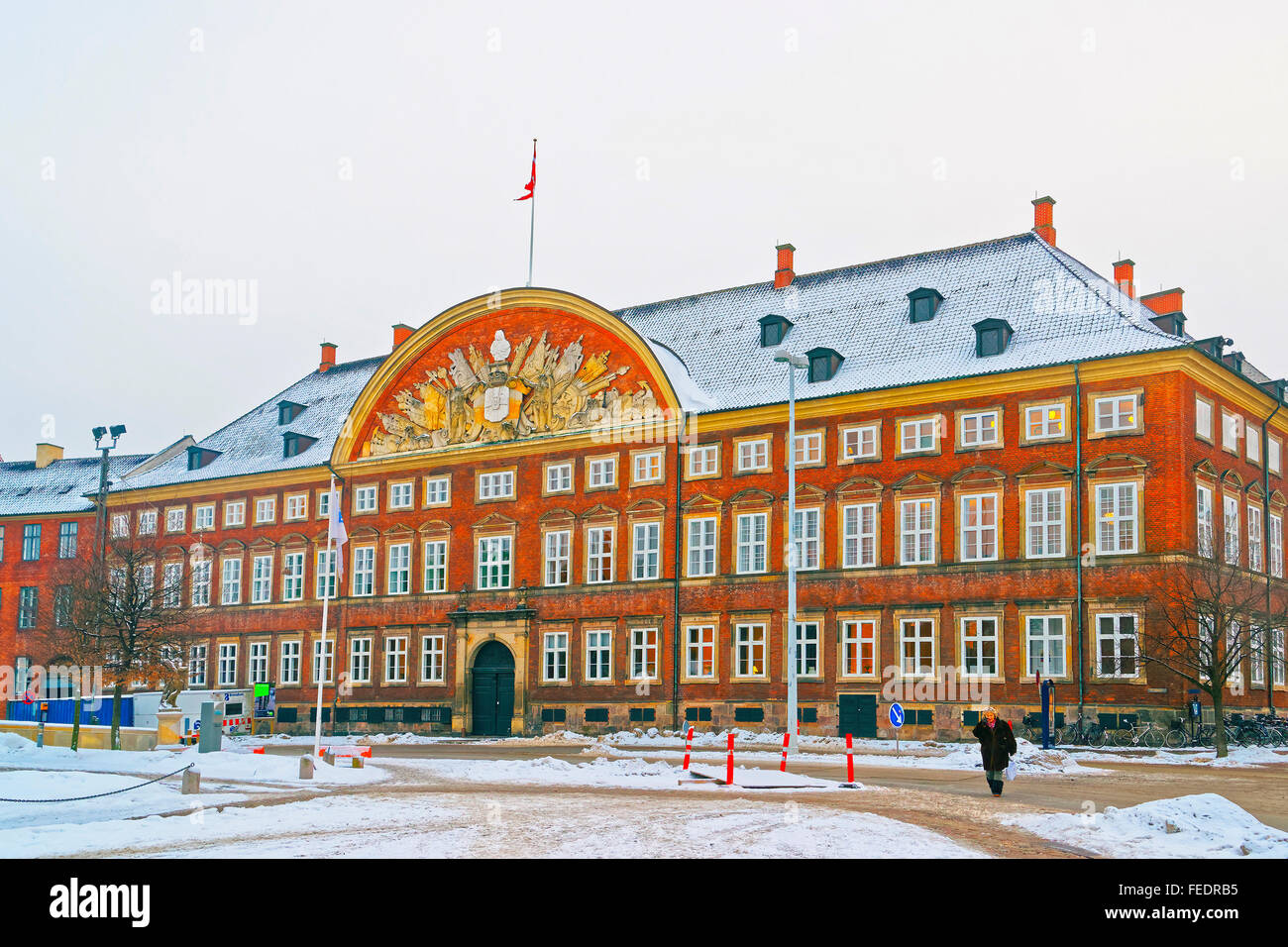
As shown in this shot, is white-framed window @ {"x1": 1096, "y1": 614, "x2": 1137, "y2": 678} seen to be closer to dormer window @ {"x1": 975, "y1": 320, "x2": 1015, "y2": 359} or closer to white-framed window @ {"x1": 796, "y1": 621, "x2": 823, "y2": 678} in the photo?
dormer window @ {"x1": 975, "y1": 320, "x2": 1015, "y2": 359}

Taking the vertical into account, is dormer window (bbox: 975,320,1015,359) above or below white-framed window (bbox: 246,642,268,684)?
above

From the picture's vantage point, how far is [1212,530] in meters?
40.6

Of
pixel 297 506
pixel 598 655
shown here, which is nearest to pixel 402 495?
pixel 297 506

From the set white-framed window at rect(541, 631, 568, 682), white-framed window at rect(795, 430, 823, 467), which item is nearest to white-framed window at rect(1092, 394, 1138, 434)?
white-framed window at rect(795, 430, 823, 467)

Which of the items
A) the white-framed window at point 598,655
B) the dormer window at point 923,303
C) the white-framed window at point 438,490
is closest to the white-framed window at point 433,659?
the white-framed window at point 438,490

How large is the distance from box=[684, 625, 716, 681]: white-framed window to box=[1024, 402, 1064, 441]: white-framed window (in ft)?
43.8

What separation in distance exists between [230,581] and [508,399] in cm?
1817

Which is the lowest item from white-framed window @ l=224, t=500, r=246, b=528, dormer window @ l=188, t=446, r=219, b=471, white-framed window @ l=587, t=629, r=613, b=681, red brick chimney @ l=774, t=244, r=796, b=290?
white-framed window @ l=587, t=629, r=613, b=681

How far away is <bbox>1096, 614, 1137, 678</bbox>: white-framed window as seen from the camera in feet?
127

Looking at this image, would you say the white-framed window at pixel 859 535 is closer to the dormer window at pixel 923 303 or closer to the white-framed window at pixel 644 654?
the dormer window at pixel 923 303
